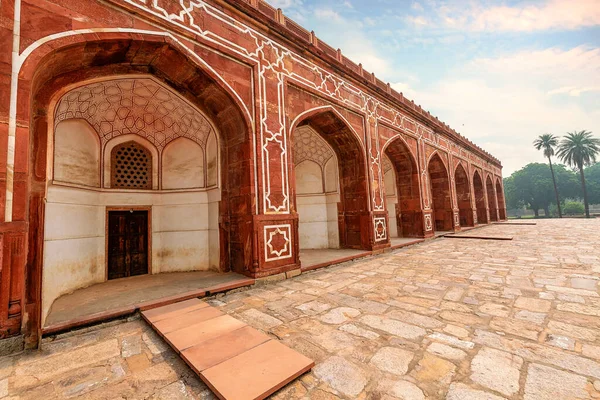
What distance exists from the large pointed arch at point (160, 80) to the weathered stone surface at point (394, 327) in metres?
2.56

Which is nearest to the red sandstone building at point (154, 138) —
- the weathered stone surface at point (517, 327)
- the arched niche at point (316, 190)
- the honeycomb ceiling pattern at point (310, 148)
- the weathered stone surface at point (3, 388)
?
the weathered stone surface at point (3, 388)

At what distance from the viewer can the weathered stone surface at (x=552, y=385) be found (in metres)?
1.63

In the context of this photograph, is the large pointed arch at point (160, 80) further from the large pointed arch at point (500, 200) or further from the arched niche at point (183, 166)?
the large pointed arch at point (500, 200)

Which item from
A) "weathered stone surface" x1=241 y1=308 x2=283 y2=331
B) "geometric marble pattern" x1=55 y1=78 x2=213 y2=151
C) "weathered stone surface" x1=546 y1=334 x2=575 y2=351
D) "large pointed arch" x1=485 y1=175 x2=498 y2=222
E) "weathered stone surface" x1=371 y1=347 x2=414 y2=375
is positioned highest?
"geometric marble pattern" x1=55 y1=78 x2=213 y2=151

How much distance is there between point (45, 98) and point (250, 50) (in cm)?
355

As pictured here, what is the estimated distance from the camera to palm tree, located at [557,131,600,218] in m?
34.8

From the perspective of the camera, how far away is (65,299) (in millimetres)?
4023

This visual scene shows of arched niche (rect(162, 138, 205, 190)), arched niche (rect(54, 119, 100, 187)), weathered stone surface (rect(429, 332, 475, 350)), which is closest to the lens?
weathered stone surface (rect(429, 332, 475, 350))

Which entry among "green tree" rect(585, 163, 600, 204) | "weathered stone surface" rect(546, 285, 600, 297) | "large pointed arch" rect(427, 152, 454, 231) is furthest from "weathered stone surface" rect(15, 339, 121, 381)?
"green tree" rect(585, 163, 600, 204)

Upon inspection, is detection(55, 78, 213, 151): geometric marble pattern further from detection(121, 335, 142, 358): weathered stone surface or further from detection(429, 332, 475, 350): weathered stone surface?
detection(429, 332, 475, 350): weathered stone surface

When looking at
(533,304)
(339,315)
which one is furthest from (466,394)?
(533,304)

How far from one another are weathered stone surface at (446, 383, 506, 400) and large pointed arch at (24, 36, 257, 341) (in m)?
3.63

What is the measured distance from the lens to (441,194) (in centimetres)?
1335

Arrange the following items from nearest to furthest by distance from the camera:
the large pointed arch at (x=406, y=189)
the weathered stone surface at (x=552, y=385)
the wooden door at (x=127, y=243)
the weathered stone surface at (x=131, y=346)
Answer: the weathered stone surface at (x=552, y=385)
the weathered stone surface at (x=131, y=346)
the wooden door at (x=127, y=243)
the large pointed arch at (x=406, y=189)
